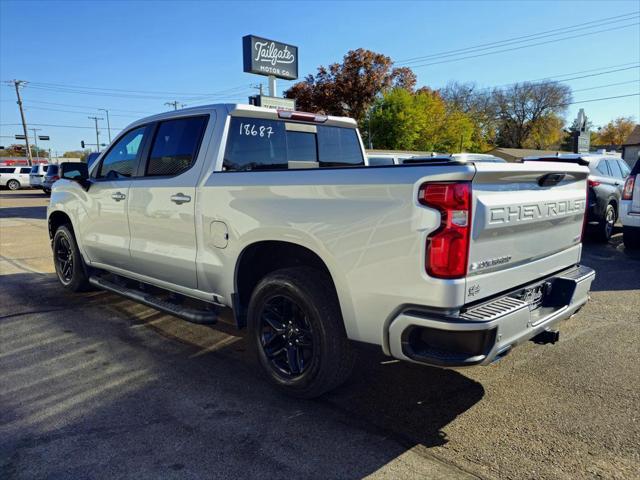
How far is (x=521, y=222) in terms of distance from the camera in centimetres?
284

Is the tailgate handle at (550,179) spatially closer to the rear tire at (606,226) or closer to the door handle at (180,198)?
the door handle at (180,198)

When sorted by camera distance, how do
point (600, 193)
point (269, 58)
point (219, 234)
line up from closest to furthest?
point (219, 234) → point (600, 193) → point (269, 58)

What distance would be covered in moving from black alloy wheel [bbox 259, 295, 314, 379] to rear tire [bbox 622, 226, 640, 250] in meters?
7.17

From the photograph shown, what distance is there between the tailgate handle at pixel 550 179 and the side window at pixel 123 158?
11.4 feet

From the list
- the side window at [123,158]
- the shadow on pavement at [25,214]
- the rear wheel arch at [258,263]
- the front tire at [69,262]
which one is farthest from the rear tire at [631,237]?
the shadow on pavement at [25,214]

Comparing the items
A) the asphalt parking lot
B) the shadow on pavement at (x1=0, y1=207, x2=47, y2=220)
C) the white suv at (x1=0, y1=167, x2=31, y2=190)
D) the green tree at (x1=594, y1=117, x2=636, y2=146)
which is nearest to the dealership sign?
the shadow on pavement at (x1=0, y1=207, x2=47, y2=220)

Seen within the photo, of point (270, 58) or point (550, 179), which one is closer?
point (550, 179)

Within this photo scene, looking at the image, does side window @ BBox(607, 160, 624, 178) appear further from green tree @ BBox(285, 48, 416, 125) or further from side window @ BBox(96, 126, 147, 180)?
green tree @ BBox(285, 48, 416, 125)

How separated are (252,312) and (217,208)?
813mm

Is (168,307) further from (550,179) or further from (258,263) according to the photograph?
(550,179)

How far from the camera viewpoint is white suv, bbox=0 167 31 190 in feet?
117

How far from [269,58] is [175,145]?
52.2 ft

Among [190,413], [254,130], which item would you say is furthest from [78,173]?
[190,413]

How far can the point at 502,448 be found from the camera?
107 inches
